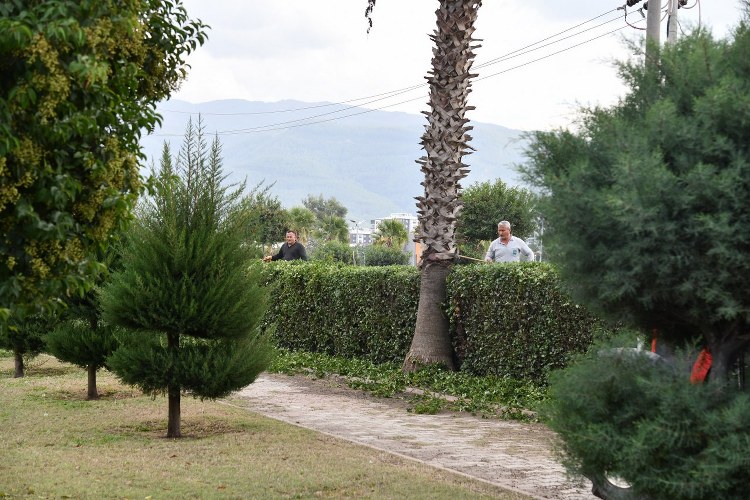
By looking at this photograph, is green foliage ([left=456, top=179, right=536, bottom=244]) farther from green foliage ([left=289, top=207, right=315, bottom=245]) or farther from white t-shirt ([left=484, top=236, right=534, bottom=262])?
green foliage ([left=289, top=207, right=315, bottom=245])

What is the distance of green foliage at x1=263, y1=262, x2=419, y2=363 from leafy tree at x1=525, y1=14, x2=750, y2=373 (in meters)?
10.5

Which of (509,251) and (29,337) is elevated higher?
(509,251)

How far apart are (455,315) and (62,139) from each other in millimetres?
9987

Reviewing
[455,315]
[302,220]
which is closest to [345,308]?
[455,315]

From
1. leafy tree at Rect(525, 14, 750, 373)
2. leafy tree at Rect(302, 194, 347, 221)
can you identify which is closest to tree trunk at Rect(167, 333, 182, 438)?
leafy tree at Rect(525, 14, 750, 373)

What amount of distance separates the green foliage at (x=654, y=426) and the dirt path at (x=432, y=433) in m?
0.87

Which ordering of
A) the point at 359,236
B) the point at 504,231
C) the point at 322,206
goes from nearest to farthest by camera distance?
1. the point at 504,231
2. the point at 359,236
3. the point at 322,206

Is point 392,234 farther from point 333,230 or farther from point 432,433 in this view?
point 432,433

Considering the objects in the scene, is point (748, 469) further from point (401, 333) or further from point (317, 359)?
point (317, 359)

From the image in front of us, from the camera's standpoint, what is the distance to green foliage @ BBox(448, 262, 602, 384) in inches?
485

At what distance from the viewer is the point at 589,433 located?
4.92m

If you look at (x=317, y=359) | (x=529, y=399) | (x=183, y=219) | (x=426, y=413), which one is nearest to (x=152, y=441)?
(x=183, y=219)

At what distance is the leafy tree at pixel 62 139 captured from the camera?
472cm

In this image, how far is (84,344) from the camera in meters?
12.9
